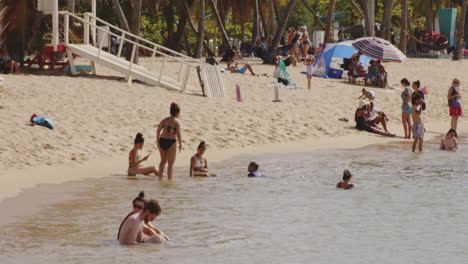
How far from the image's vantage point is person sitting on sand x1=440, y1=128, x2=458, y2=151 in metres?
18.0

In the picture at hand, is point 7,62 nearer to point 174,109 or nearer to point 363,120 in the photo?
point 363,120

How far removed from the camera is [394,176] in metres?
15.2

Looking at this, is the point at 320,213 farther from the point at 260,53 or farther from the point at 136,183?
the point at 260,53

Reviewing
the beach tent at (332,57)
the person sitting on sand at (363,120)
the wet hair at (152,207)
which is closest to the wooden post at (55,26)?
the person sitting on sand at (363,120)

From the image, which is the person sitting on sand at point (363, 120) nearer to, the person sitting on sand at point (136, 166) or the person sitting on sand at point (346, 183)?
the person sitting on sand at point (346, 183)

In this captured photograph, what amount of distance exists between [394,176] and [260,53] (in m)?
20.3

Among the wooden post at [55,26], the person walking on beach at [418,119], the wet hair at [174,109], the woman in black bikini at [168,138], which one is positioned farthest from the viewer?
the wooden post at [55,26]

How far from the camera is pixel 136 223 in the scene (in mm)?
9328

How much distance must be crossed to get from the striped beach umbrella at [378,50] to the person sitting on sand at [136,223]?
17.4 metres

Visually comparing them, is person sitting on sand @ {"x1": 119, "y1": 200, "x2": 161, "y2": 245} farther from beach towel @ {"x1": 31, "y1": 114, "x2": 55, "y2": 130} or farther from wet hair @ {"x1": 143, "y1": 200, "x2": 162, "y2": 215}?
beach towel @ {"x1": 31, "y1": 114, "x2": 55, "y2": 130}

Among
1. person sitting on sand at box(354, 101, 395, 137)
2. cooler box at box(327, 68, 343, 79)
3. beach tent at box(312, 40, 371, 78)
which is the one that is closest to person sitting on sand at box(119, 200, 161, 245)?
person sitting on sand at box(354, 101, 395, 137)

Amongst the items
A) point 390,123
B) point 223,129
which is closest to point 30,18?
point 223,129

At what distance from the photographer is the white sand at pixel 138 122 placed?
47.2ft

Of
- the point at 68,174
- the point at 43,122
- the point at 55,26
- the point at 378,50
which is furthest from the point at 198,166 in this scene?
the point at 378,50
